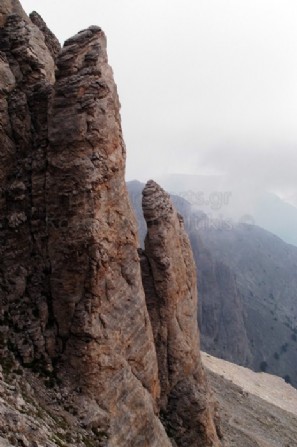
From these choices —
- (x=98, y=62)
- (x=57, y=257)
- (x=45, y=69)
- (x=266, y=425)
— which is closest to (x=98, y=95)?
(x=98, y=62)

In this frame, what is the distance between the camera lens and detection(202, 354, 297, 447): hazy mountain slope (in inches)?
2187

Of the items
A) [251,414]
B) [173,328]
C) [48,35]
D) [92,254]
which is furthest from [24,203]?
[251,414]

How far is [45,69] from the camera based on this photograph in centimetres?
3481

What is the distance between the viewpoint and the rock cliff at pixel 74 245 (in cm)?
2938

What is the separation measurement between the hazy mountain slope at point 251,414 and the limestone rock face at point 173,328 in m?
9.45

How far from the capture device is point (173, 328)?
4100 centimetres

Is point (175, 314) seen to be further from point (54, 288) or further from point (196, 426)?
point (54, 288)

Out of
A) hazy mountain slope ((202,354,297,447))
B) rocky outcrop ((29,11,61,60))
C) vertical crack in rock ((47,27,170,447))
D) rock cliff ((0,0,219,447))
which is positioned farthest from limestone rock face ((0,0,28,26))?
hazy mountain slope ((202,354,297,447))

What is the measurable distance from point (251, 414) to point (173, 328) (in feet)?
138

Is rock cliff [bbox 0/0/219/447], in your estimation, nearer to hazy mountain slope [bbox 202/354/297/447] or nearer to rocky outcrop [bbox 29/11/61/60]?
rocky outcrop [bbox 29/11/61/60]

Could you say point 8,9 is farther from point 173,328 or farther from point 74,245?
point 173,328

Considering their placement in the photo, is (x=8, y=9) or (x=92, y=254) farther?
(x=8, y=9)

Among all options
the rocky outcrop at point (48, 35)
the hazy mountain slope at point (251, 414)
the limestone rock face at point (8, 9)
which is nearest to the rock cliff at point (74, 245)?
the limestone rock face at point (8, 9)

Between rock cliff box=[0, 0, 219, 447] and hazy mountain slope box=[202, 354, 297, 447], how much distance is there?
72.7ft
